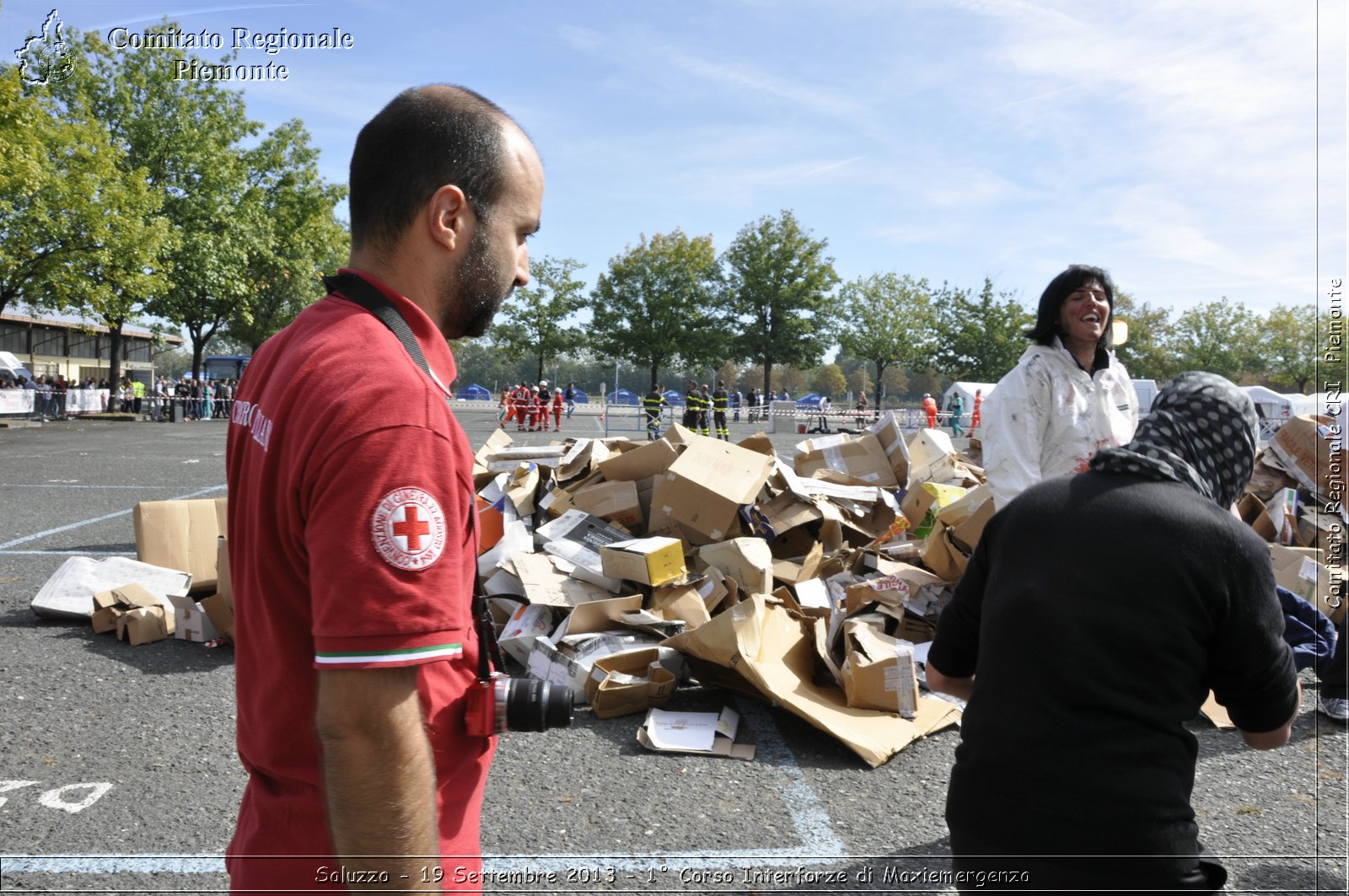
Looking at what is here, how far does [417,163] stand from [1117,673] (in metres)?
1.48

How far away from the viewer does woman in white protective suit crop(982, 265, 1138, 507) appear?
363 centimetres

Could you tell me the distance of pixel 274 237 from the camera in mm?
38000

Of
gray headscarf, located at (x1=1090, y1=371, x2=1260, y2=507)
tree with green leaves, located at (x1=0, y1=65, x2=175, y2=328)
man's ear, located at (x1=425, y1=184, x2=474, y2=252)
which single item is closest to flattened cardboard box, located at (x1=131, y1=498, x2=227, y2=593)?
man's ear, located at (x1=425, y1=184, x2=474, y2=252)

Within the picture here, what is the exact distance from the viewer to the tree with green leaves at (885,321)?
52.8m

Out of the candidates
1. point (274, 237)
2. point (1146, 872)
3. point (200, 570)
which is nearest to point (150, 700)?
point (200, 570)

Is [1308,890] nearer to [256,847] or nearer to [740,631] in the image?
[740,631]

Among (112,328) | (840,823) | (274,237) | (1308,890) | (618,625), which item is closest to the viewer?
(1308,890)

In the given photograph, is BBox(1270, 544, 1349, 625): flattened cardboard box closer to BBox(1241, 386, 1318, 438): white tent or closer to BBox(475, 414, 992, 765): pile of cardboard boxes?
BBox(475, 414, 992, 765): pile of cardboard boxes

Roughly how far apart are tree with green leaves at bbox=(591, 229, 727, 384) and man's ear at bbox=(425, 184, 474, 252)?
4690 centimetres

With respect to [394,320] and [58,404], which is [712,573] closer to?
[394,320]

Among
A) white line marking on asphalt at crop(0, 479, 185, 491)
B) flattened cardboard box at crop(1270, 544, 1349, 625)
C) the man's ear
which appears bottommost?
white line marking on asphalt at crop(0, 479, 185, 491)

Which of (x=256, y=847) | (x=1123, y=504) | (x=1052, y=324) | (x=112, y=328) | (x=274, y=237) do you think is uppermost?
(x=274, y=237)

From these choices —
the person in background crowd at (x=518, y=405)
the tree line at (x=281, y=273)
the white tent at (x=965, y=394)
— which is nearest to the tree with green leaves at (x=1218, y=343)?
the tree line at (x=281, y=273)

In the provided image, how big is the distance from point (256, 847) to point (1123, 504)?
1549 mm
